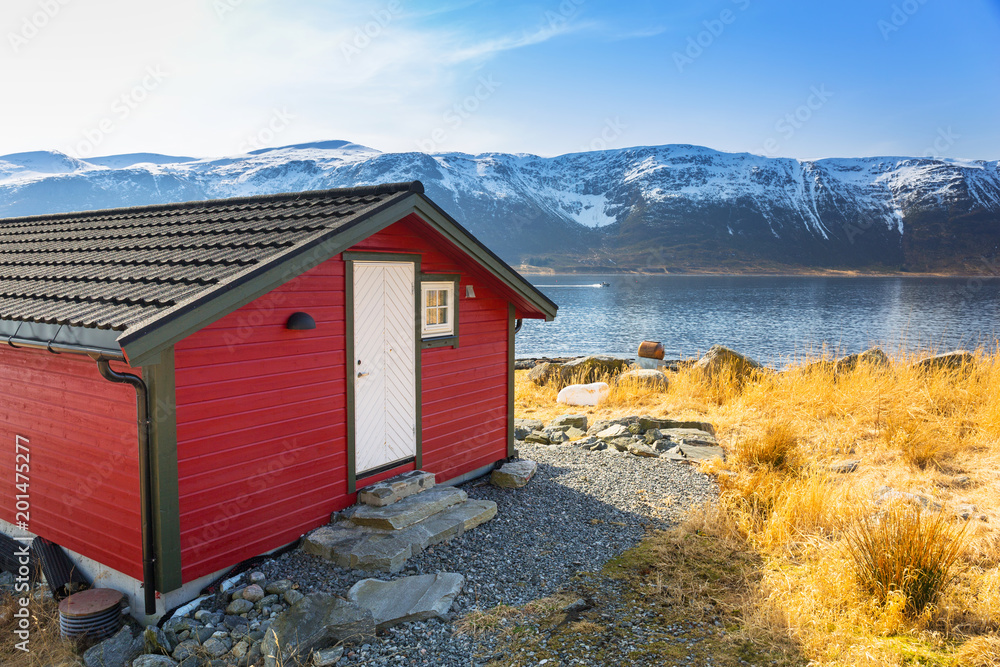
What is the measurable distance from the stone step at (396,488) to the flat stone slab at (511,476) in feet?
4.49

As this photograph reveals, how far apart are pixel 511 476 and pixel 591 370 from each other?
10679 millimetres

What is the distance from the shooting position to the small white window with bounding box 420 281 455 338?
7237 mm

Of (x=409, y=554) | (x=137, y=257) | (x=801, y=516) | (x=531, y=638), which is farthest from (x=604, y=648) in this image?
(x=137, y=257)

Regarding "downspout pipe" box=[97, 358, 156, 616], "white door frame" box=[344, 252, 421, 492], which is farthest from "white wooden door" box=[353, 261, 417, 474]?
"downspout pipe" box=[97, 358, 156, 616]

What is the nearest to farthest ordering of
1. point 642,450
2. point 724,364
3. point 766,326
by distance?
point 642,450
point 724,364
point 766,326

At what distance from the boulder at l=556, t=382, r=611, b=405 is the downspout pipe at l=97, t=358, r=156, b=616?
11152 millimetres

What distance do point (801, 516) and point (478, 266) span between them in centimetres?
453

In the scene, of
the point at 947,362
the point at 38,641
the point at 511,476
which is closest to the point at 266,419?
the point at 38,641

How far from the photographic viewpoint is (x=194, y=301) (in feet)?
13.8

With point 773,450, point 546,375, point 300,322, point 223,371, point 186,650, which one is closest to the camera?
point 186,650

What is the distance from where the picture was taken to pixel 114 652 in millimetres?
4211

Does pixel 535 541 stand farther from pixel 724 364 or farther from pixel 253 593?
pixel 724 364

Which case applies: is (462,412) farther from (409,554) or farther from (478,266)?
(409,554)

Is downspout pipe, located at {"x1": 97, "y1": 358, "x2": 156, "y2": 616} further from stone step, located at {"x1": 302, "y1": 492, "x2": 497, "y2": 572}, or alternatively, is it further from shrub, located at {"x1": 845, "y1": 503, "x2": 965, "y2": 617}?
shrub, located at {"x1": 845, "y1": 503, "x2": 965, "y2": 617}
